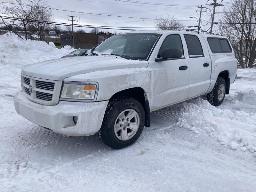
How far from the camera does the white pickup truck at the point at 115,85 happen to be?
419 centimetres

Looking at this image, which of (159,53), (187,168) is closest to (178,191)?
(187,168)

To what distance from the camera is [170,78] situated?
18.2 feet

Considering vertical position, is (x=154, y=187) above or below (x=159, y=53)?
below

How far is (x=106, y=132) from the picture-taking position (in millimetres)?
4461

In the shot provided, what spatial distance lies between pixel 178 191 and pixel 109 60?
7.32 feet

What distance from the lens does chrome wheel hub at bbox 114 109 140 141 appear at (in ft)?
15.2

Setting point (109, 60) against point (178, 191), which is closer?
point (178, 191)

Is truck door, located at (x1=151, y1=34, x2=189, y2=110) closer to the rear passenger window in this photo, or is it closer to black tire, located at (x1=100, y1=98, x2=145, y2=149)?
black tire, located at (x1=100, y1=98, x2=145, y2=149)

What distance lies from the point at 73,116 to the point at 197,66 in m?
3.21

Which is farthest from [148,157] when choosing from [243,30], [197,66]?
[243,30]

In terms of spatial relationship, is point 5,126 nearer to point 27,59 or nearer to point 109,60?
point 109,60

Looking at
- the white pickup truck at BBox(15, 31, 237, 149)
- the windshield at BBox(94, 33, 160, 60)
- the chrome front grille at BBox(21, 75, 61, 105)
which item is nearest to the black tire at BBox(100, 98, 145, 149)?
the white pickup truck at BBox(15, 31, 237, 149)

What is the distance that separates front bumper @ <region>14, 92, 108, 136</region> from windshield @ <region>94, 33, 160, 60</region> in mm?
1398

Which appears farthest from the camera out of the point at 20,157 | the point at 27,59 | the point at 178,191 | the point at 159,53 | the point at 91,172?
the point at 27,59
